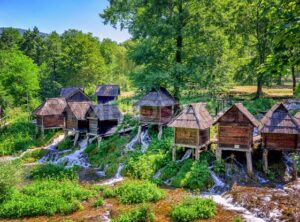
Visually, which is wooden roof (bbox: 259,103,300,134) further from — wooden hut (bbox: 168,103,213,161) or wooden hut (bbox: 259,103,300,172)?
wooden hut (bbox: 168,103,213,161)

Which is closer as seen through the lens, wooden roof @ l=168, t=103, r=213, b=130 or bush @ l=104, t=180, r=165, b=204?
bush @ l=104, t=180, r=165, b=204

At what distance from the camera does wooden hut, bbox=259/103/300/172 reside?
2353 centimetres

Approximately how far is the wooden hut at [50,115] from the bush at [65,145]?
4998 mm

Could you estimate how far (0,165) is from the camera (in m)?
23.2

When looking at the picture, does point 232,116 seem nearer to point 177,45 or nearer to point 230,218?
point 230,218

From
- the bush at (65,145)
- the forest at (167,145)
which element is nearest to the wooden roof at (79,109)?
the forest at (167,145)

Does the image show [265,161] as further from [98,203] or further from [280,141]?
[98,203]

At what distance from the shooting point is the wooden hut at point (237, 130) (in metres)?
24.4

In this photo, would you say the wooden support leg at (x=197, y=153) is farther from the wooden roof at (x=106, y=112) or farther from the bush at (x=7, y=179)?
the bush at (x=7, y=179)

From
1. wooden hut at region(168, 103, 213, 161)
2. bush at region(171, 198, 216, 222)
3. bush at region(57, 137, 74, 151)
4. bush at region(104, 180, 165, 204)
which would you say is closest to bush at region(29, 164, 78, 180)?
bush at region(104, 180, 165, 204)

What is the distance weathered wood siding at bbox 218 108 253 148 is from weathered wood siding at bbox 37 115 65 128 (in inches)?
949

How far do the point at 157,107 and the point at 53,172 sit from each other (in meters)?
10.3

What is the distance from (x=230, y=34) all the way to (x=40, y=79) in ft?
114

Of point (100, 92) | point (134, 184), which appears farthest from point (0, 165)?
point (100, 92)
